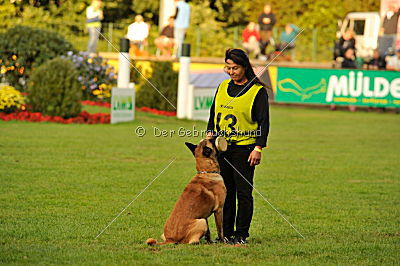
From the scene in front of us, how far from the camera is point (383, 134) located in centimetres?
2147

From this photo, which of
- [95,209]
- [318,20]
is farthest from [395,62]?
[95,209]

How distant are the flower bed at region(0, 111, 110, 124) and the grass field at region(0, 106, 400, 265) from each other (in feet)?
1.81

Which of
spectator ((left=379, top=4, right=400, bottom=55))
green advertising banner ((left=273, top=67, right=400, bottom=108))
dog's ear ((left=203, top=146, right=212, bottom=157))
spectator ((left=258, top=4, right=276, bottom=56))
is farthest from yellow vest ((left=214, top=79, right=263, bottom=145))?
spectator ((left=258, top=4, right=276, bottom=56))

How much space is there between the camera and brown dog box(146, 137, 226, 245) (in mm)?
7598

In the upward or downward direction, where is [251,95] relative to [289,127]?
upward

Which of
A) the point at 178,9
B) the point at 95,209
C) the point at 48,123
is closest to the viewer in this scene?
the point at 95,209

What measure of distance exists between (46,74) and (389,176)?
9153mm

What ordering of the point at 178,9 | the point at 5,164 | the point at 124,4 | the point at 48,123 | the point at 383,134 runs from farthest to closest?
the point at 124,4, the point at 178,9, the point at 383,134, the point at 48,123, the point at 5,164

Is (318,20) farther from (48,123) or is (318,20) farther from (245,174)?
(245,174)

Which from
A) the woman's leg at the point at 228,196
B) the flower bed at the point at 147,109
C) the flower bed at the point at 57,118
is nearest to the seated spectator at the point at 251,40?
the flower bed at the point at 147,109

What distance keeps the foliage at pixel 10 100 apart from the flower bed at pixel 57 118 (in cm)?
16

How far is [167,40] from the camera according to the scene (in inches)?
1211

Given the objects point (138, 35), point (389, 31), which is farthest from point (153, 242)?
point (389, 31)

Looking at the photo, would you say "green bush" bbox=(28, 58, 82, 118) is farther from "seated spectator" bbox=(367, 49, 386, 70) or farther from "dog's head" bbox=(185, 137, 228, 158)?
"seated spectator" bbox=(367, 49, 386, 70)
